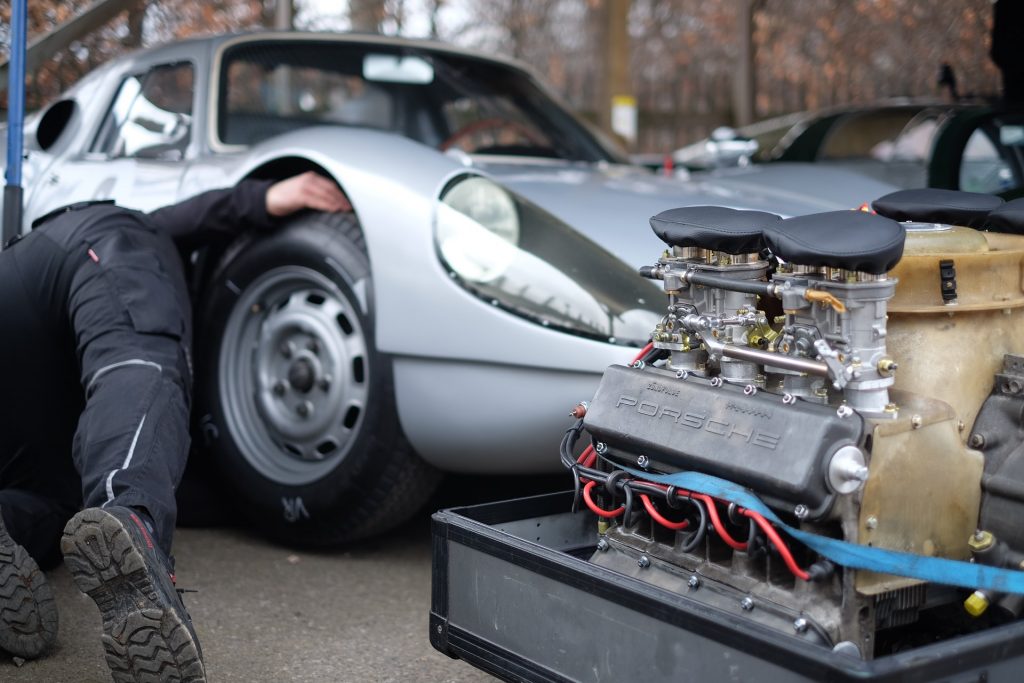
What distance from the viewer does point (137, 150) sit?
187 inches

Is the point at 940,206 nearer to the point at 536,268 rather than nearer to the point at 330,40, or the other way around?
the point at 536,268

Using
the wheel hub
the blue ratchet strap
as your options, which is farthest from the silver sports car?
the blue ratchet strap

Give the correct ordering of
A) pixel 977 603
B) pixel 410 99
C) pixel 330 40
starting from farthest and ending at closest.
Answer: pixel 410 99
pixel 330 40
pixel 977 603

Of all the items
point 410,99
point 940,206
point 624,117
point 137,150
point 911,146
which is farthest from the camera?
point 624,117

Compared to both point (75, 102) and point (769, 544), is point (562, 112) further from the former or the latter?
point (769, 544)

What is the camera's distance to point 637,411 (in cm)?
234

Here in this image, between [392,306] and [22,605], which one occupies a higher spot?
[392,306]

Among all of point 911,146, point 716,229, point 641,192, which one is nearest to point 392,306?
→ point 641,192

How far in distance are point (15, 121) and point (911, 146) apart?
4.67 meters

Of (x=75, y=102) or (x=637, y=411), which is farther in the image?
(x=75, y=102)

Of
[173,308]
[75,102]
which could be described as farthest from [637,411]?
[75,102]

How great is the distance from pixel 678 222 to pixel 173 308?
57.6 inches

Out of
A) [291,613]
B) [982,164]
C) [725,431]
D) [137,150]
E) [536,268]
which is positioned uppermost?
[137,150]

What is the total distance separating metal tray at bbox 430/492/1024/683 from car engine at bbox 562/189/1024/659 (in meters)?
0.19
